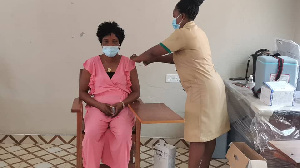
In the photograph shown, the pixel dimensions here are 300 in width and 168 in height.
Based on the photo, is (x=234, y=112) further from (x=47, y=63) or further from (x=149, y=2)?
(x=47, y=63)

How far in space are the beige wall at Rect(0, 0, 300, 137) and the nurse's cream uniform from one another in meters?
0.99

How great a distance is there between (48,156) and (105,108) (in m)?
1.05

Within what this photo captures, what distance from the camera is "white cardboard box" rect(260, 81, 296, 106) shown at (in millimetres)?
Result: 2754

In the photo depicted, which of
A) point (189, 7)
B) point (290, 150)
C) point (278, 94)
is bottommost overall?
point (290, 150)

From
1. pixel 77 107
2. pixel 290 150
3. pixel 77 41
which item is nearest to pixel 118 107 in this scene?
pixel 77 107

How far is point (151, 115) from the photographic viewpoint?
2547 mm

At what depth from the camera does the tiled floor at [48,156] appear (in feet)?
11.1

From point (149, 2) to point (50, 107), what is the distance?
1.47m

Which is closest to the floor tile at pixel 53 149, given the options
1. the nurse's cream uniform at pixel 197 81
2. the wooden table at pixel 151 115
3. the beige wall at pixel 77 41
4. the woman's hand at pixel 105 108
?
the beige wall at pixel 77 41

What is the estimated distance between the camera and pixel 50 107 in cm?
378

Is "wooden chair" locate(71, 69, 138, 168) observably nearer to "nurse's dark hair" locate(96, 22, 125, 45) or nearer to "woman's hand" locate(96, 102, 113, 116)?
"woman's hand" locate(96, 102, 113, 116)

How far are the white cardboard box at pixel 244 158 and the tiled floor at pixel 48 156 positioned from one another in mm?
786

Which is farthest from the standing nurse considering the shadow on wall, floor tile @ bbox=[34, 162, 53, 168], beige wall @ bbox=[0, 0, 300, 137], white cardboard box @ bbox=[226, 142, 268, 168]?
the shadow on wall

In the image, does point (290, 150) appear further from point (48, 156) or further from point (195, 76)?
point (48, 156)
